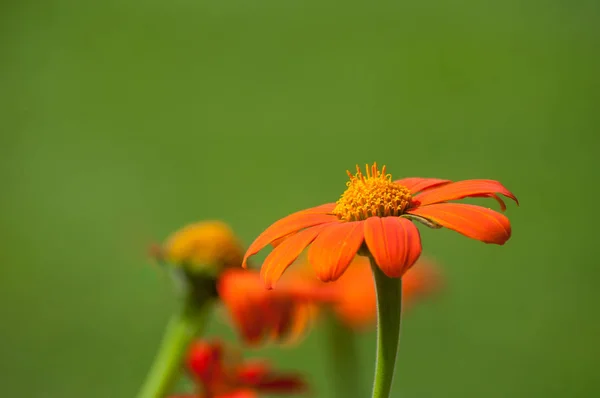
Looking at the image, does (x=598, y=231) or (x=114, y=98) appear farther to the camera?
(x=114, y=98)

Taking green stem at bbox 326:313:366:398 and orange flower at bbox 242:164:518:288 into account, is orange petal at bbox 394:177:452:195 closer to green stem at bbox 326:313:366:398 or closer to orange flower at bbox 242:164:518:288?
orange flower at bbox 242:164:518:288

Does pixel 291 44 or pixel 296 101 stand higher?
pixel 291 44

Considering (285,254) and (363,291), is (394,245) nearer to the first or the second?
(285,254)

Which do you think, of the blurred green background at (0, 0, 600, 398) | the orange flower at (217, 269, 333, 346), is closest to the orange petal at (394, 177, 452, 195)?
the orange flower at (217, 269, 333, 346)

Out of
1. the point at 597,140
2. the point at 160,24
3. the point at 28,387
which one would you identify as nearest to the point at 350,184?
the point at 28,387

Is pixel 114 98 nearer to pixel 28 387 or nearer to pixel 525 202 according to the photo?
pixel 525 202

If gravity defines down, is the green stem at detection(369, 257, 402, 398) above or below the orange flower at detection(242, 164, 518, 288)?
below
